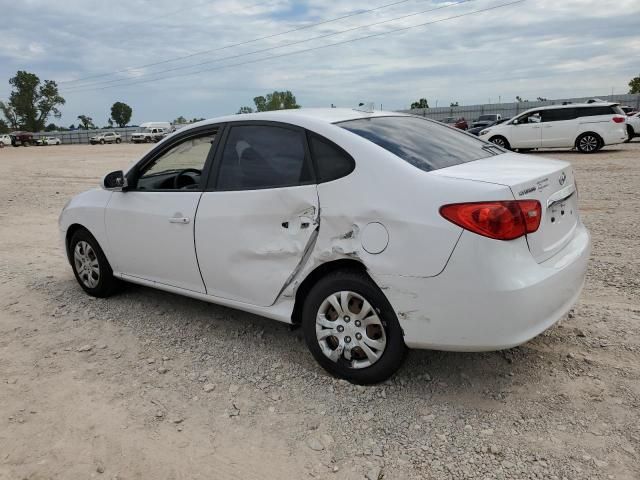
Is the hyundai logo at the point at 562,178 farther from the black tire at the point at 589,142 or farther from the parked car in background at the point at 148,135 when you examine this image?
the parked car in background at the point at 148,135

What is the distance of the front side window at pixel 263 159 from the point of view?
138 inches

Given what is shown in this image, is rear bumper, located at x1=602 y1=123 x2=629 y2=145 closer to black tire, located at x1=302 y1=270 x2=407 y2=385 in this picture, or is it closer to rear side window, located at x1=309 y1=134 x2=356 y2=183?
rear side window, located at x1=309 y1=134 x2=356 y2=183

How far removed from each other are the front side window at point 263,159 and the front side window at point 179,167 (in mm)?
307

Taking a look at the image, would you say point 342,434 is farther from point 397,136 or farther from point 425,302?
point 397,136

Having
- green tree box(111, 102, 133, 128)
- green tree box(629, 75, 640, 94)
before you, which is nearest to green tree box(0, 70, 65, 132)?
green tree box(111, 102, 133, 128)

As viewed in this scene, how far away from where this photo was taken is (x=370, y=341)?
321 centimetres

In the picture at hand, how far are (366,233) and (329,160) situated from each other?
57cm

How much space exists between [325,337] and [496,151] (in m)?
1.85

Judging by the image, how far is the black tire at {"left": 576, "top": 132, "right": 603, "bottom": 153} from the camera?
60.5ft

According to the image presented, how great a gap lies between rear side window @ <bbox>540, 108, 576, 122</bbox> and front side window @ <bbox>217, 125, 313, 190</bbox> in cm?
1739

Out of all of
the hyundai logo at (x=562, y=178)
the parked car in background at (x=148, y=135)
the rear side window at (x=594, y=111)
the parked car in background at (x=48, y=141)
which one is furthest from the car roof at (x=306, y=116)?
the parked car in background at (x=48, y=141)

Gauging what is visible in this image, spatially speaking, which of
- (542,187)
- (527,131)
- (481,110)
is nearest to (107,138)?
(481,110)

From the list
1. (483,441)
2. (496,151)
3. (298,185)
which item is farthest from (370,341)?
(496,151)

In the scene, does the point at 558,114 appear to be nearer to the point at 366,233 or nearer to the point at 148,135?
the point at 366,233
